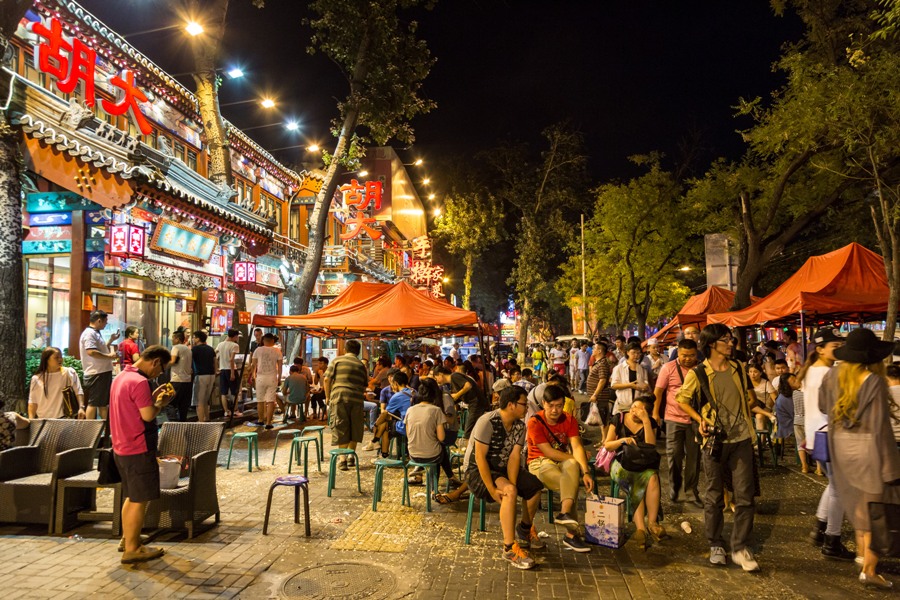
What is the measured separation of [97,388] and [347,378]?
13.8 feet

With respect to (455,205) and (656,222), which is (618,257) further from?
(455,205)

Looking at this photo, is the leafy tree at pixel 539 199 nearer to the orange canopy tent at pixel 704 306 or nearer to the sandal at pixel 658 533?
the orange canopy tent at pixel 704 306

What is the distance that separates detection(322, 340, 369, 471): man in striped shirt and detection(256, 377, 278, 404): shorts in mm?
4217

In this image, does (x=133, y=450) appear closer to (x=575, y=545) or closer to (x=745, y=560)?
(x=575, y=545)

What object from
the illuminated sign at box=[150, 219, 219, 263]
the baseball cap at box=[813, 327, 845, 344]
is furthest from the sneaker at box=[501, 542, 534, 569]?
the illuminated sign at box=[150, 219, 219, 263]

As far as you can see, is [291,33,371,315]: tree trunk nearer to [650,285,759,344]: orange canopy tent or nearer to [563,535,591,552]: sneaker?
[650,285,759,344]: orange canopy tent

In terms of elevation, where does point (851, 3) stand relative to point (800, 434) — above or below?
above

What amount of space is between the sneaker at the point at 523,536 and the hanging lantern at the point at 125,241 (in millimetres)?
9898

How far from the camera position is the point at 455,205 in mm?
41031

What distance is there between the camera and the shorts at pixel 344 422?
29.5ft

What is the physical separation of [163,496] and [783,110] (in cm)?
1513

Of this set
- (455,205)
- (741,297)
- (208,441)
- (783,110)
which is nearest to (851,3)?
(783,110)

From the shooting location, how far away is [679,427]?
23.8ft

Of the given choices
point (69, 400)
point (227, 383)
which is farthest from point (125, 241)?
point (69, 400)
